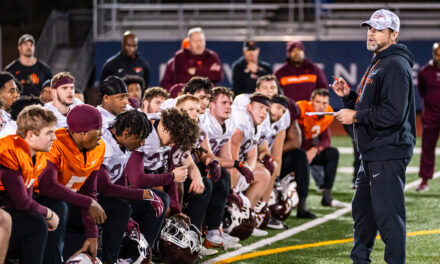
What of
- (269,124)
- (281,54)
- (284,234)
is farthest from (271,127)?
(281,54)

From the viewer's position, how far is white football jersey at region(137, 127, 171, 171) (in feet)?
18.8

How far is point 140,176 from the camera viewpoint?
5.58m

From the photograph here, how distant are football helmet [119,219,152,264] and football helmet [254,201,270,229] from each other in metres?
2.14

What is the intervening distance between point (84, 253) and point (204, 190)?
152 centimetres

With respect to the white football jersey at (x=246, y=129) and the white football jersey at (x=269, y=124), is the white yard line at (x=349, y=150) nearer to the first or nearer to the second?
the white football jersey at (x=269, y=124)

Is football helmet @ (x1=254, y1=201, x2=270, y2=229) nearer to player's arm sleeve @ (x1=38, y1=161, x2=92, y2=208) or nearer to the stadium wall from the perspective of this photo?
player's arm sleeve @ (x1=38, y1=161, x2=92, y2=208)

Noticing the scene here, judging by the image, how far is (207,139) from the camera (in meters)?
6.79

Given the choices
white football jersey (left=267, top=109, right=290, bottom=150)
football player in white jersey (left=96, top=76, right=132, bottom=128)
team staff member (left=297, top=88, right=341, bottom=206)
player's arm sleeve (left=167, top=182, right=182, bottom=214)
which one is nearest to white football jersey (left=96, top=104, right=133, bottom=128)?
football player in white jersey (left=96, top=76, right=132, bottom=128)

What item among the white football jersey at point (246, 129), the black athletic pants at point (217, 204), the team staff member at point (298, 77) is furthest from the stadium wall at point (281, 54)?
the black athletic pants at point (217, 204)

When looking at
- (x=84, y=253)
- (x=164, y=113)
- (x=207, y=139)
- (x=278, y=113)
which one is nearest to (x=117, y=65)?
(x=278, y=113)

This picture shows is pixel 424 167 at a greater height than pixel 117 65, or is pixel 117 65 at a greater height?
pixel 117 65

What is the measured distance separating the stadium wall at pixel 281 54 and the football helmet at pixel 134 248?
1065 centimetres

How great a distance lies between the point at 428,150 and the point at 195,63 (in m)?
3.25

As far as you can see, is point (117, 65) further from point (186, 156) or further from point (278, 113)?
point (186, 156)
